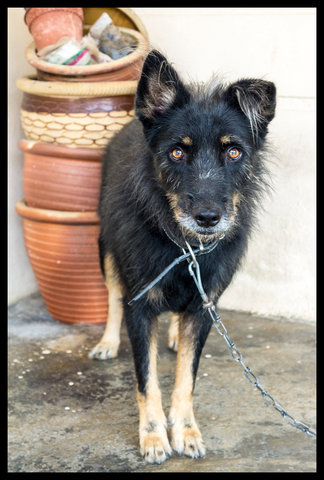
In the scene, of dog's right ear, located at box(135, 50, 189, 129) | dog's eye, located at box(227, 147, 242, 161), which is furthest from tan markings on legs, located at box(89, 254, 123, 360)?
dog's eye, located at box(227, 147, 242, 161)

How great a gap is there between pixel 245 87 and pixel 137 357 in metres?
1.41

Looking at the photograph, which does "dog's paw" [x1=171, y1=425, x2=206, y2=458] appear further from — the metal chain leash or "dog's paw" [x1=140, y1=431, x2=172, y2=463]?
the metal chain leash

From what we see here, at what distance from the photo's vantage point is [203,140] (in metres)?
2.89

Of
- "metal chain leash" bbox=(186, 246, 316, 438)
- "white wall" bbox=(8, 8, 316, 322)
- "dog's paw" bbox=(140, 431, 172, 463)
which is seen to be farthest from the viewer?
"white wall" bbox=(8, 8, 316, 322)

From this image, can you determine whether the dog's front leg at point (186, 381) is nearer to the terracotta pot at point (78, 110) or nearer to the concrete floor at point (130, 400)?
the concrete floor at point (130, 400)

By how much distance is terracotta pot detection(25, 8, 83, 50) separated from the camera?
4.47 meters

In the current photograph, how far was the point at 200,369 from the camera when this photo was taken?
13.7ft

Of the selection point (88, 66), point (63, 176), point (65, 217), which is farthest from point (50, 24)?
point (65, 217)

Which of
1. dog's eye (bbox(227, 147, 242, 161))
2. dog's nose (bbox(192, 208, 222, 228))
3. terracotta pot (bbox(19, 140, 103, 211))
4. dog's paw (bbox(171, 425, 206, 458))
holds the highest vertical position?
dog's eye (bbox(227, 147, 242, 161))

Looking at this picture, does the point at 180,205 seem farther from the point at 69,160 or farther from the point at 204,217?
the point at 69,160

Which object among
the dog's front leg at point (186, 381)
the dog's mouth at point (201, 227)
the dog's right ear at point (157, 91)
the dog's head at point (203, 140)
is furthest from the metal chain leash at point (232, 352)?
the dog's right ear at point (157, 91)

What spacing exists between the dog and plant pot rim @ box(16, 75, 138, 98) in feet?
2.42

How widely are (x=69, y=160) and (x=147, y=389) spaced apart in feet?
6.04
